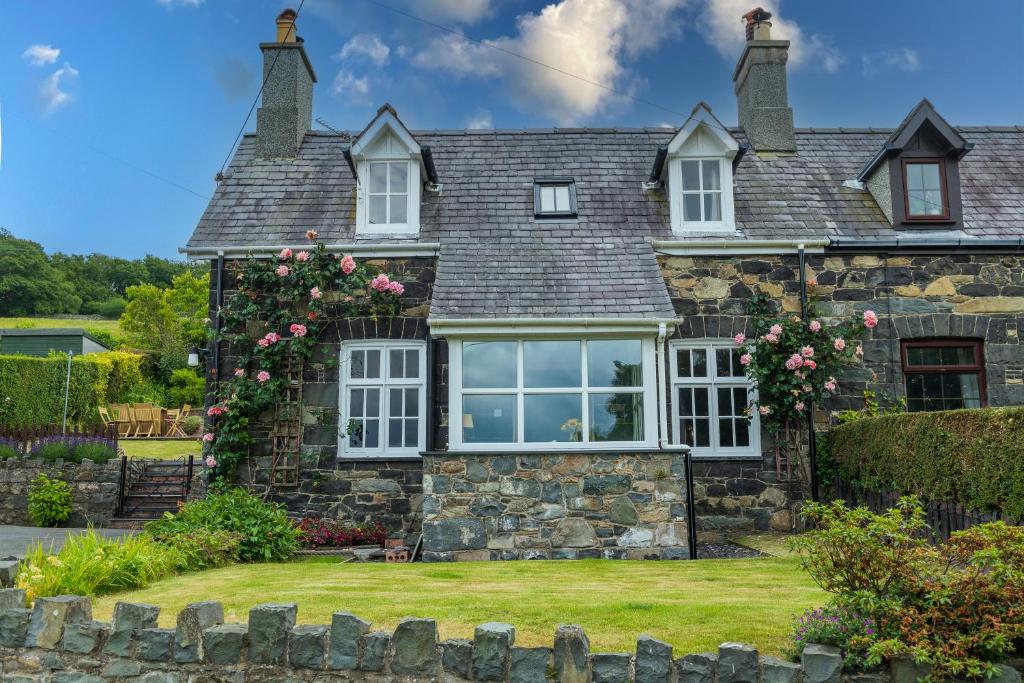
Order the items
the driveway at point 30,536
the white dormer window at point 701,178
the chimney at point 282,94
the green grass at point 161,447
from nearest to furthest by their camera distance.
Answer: the driveway at point 30,536
the white dormer window at point 701,178
the chimney at point 282,94
the green grass at point 161,447

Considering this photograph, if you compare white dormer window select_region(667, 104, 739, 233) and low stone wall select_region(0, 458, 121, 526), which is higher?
white dormer window select_region(667, 104, 739, 233)

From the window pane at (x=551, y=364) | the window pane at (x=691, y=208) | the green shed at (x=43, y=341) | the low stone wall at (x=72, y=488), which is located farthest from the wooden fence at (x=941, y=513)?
the green shed at (x=43, y=341)

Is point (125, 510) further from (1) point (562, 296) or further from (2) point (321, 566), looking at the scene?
(1) point (562, 296)

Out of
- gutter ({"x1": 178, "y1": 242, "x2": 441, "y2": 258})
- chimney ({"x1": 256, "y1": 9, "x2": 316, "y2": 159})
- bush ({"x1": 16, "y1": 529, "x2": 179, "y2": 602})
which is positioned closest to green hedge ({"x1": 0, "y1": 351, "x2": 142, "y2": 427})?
chimney ({"x1": 256, "y1": 9, "x2": 316, "y2": 159})

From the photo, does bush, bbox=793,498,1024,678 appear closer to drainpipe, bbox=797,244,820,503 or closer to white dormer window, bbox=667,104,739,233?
drainpipe, bbox=797,244,820,503

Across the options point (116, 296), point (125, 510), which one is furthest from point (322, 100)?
point (116, 296)

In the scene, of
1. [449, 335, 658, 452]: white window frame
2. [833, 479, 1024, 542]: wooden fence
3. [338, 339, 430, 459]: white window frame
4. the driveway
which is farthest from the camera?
[338, 339, 430, 459]: white window frame

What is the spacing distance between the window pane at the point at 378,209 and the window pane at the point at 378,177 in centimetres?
12

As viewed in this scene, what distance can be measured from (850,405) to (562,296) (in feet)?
16.9

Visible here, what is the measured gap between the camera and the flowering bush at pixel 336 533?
36.9 ft

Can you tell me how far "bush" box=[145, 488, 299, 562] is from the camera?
32.9 feet

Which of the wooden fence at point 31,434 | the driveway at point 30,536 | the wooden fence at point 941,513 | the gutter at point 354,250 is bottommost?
the driveway at point 30,536

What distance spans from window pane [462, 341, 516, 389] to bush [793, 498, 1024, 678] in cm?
614

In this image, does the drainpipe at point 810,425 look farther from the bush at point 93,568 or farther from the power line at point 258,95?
the power line at point 258,95
